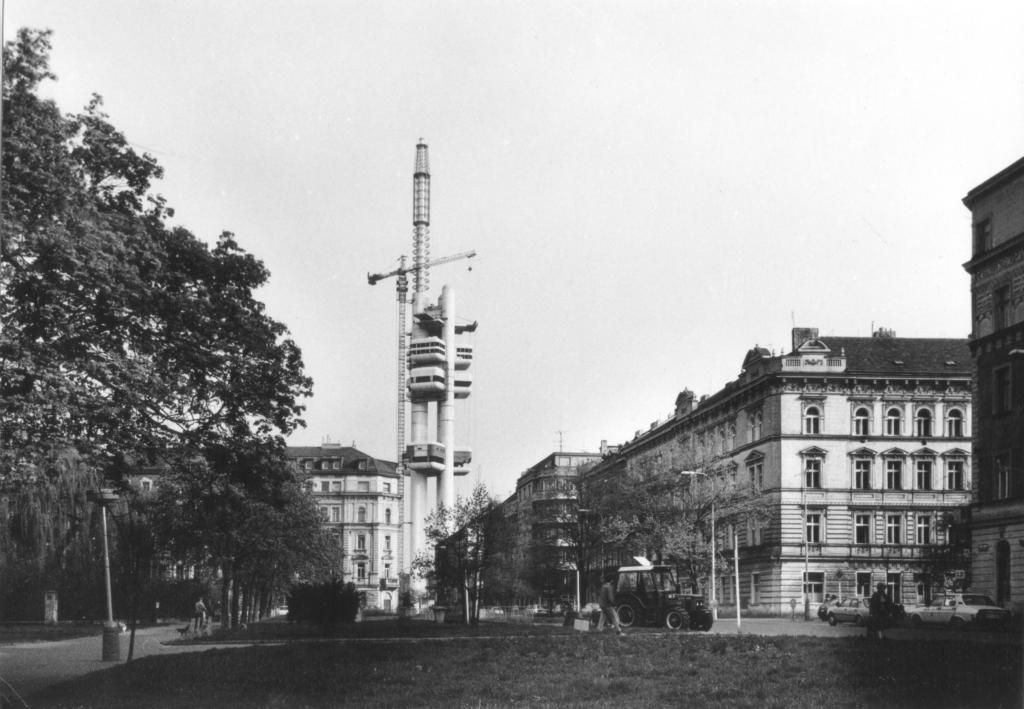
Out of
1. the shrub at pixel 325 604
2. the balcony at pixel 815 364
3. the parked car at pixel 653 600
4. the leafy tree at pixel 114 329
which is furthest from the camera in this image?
the balcony at pixel 815 364

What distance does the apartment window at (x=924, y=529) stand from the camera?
7338cm

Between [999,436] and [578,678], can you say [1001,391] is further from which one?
[578,678]

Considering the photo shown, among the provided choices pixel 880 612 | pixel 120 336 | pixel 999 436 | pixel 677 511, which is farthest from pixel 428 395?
pixel 120 336

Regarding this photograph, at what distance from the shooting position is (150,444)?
878 inches

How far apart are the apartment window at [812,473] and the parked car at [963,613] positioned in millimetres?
21477

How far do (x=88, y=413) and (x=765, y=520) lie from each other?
52.5 m

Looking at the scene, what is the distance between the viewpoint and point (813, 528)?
68.9 metres

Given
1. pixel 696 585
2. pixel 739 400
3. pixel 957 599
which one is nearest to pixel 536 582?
pixel 696 585

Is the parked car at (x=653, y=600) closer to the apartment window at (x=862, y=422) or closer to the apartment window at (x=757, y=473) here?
the apartment window at (x=757, y=473)

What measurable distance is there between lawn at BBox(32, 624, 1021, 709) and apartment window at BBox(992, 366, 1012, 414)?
24.8m

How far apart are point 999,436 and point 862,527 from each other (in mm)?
21919

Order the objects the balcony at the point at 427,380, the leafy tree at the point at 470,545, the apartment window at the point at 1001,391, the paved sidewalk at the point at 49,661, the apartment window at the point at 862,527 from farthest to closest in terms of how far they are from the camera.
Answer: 1. the balcony at the point at 427,380
2. the apartment window at the point at 862,527
3. the leafy tree at the point at 470,545
4. the apartment window at the point at 1001,391
5. the paved sidewalk at the point at 49,661

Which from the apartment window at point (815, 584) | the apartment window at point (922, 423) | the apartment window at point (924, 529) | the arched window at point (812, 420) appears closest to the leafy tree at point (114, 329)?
the arched window at point (812, 420)

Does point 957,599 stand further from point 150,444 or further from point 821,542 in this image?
point 150,444
